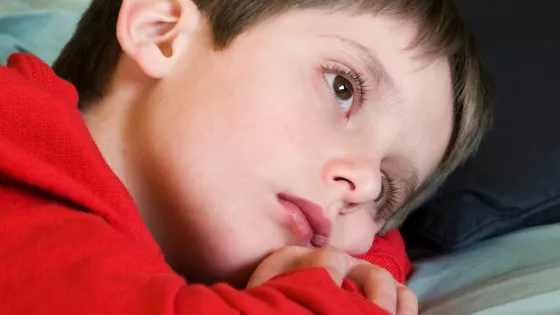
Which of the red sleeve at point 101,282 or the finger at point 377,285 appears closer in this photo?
the red sleeve at point 101,282

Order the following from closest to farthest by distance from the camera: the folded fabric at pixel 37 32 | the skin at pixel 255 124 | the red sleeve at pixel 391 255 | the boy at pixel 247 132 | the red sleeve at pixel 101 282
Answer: the red sleeve at pixel 101 282, the boy at pixel 247 132, the skin at pixel 255 124, the red sleeve at pixel 391 255, the folded fabric at pixel 37 32

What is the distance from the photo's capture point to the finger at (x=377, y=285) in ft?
2.33

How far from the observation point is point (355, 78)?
827mm

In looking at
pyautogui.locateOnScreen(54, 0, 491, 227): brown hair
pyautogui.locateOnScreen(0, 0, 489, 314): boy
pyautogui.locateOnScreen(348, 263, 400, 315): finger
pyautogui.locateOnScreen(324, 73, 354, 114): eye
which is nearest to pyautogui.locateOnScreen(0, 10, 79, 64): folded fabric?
pyautogui.locateOnScreen(54, 0, 491, 227): brown hair

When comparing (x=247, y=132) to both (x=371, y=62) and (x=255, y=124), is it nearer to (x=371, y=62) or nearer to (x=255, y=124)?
(x=255, y=124)

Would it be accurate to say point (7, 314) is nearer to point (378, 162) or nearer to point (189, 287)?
point (189, 287)

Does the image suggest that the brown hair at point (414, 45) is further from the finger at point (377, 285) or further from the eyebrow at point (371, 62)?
the finger at point (377, 285)

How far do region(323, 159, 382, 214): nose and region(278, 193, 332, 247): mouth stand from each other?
0.03 m

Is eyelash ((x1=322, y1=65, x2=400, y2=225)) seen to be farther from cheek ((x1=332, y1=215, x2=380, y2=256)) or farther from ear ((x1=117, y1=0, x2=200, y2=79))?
ear ((x1=117, y1=0, x2=200, y2=79))

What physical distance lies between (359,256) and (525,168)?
→ 277 mm

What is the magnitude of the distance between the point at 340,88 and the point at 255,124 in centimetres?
12

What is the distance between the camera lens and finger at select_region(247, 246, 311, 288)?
756 millimetres

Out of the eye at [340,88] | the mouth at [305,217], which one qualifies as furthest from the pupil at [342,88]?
the mouth at [305,217]

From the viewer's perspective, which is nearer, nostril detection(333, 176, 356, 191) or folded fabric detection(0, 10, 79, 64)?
nostril detection(333, 176, 356, 191)
